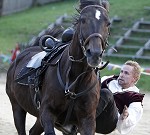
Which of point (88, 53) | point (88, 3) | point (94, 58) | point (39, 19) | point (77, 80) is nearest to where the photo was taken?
point (94, 58)

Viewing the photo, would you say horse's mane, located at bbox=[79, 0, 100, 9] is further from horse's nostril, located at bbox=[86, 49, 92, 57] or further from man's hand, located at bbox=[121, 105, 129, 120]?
man's hand, located at bbox=[121, 105, 129, 120]

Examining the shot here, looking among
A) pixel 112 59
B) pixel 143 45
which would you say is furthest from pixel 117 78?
pixel 143 45

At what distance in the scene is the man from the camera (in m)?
6.68

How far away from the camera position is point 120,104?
7121 millimetres

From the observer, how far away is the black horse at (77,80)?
548 cm

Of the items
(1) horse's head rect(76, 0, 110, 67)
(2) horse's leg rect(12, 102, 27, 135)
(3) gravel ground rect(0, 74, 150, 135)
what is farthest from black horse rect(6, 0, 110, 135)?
(3) gravel ground rect(0, 74, 150, 135)

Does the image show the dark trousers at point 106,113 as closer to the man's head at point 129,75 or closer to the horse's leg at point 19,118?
the man's head at point 129,75

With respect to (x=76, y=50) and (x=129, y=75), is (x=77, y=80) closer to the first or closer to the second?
(x=76, y=50)

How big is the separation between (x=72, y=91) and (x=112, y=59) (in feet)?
47.0

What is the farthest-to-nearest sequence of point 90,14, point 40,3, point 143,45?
point 40,3, point 143,45, point 90,14

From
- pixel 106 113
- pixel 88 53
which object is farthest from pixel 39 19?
pixel 88 53

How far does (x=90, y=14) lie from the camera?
553 centimetres

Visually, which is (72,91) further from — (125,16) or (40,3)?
(40,3)

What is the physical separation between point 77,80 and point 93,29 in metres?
0.79
